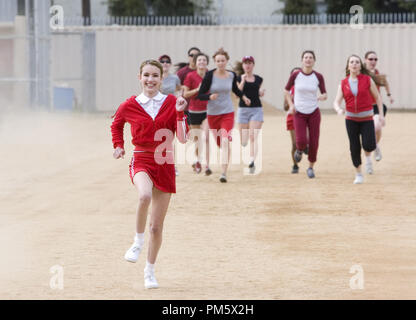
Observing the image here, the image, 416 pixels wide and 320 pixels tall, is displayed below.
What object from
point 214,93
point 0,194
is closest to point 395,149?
point 214,93

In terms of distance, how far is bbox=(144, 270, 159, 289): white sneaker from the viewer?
7.45 meters

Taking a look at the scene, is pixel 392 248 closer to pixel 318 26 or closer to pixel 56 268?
pixel 56 268

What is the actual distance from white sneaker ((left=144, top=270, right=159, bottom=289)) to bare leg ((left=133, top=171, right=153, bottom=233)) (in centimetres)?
38

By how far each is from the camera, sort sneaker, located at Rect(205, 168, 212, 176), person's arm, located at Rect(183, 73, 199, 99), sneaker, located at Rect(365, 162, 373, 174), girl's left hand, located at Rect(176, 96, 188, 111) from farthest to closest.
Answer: sneaker, located at Rect(365, 162, 373, 174) < sneaker, located at Rect(205, 168, 212, 176) < person's arm, located at Rect(183, 73, 199, 99) < girl's left hand, located at Rect(176, 96, 188, 111)

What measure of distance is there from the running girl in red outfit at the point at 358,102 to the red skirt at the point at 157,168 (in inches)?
280

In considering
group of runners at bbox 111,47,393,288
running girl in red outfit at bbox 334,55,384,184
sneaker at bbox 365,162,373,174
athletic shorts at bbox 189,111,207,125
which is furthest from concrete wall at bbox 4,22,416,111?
running girl in red outfit at bbox 334,55,384,184

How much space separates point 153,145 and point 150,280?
39.2 inches

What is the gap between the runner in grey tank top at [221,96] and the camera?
590 inches

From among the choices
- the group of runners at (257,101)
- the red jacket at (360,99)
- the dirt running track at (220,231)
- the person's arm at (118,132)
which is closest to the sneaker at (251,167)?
the group of runners at (257,101)

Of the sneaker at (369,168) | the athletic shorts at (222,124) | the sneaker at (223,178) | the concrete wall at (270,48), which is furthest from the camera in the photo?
the concrete wall at (270,48)

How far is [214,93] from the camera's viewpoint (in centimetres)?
1495

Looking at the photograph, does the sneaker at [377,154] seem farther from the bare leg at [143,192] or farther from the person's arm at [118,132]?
the bare leg at [143,192]

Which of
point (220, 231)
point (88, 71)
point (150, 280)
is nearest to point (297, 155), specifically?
point (220, 231)

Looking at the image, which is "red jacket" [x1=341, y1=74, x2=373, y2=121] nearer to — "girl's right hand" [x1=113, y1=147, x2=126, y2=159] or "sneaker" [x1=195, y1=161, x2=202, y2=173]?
"sneaker" [x1=195, y1=161, x2=202, y2=173]
